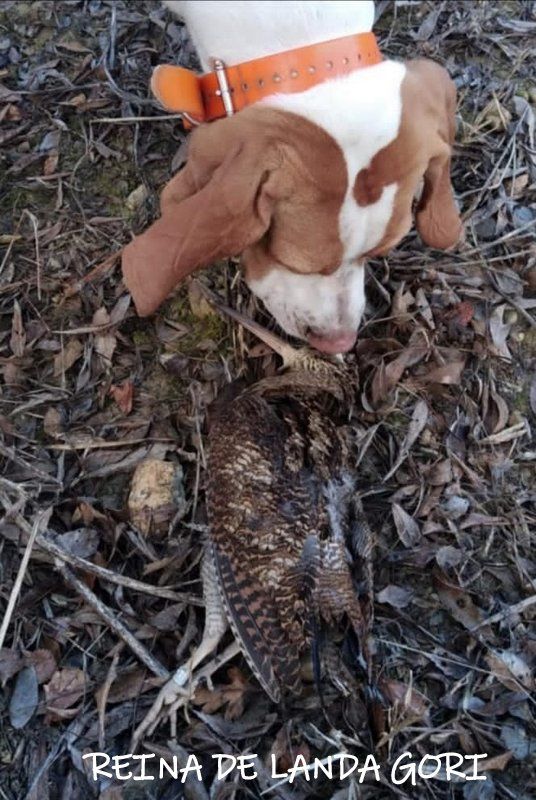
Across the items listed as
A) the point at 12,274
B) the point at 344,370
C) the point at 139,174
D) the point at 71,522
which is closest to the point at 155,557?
the point at 71,522

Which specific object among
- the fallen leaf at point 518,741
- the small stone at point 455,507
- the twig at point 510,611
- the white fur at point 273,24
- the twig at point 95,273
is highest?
the white fur at point 273,24

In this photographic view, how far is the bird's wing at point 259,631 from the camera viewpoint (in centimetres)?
281

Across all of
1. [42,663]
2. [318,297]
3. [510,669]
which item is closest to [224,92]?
[318,297]

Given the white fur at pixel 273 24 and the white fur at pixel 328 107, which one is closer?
the white fur at pixel 328 107

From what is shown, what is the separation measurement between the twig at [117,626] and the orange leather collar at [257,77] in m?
1.64

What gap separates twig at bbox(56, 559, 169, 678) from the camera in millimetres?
3021

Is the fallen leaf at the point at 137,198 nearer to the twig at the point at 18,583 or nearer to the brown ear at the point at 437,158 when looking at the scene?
the brown ear at the point at 437,158

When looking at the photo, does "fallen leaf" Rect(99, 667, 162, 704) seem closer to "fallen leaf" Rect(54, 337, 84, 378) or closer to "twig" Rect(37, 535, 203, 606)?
"twig" Rect(37, 535, 203, 606)

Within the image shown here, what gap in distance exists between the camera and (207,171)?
2.50 m

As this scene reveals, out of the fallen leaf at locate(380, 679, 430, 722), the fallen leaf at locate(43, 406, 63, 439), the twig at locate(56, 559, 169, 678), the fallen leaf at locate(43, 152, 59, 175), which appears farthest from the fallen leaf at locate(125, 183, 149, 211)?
the fallen leaf at locate(380, 679, 430, 722)

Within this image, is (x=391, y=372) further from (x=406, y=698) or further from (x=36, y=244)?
(x=36, y=244)

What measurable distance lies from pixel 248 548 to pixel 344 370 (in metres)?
0.77

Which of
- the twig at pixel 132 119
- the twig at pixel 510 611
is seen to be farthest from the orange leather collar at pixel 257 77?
the twig at pixel 510 611

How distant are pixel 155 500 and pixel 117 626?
0.48 meters
